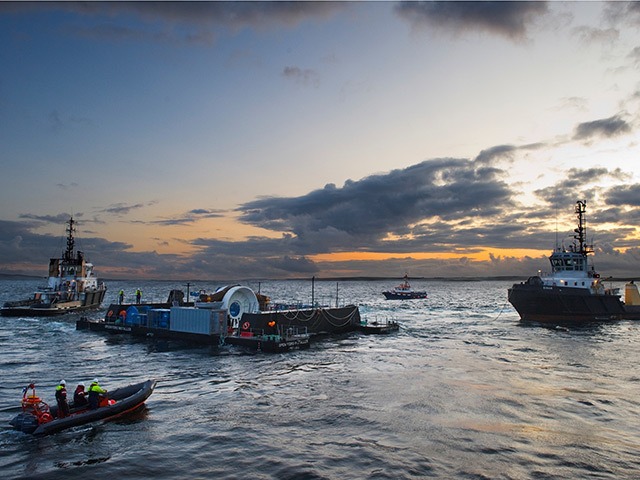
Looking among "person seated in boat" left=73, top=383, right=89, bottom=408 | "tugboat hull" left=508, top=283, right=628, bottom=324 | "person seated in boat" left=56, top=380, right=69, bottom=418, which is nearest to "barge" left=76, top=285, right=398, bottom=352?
"person seated in boat" left=73, top=383, right=89, bottom=408

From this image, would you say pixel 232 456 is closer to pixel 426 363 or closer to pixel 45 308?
pixel 426 363

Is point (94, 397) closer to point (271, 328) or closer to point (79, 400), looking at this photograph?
point (79, 400)

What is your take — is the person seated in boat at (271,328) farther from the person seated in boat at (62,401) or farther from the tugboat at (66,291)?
the tugboat at (66,291)

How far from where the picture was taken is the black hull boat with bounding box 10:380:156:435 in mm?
22141

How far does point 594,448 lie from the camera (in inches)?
830

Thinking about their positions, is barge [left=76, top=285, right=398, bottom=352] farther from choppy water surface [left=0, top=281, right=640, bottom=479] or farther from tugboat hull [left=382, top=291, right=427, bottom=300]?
tugboat hull [left=382, top=291, right=427, bottom=300]

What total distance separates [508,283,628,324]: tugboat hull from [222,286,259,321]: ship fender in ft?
154

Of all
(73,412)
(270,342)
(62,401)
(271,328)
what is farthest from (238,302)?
(62,401)

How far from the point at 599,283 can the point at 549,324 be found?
1630 cm

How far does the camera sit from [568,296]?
247ft

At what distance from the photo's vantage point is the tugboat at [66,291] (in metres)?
86.3

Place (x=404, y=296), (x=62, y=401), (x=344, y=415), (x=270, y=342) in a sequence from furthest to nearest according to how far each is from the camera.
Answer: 1. (x=404, y=296)
2. (x=270, y=342)
3. (x=344, y=415)
4. (x=62, y=401)

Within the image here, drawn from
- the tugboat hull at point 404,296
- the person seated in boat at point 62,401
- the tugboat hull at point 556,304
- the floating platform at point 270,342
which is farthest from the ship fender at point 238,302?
the tugboat hull at point 404,296

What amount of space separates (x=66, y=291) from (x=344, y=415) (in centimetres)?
8864
